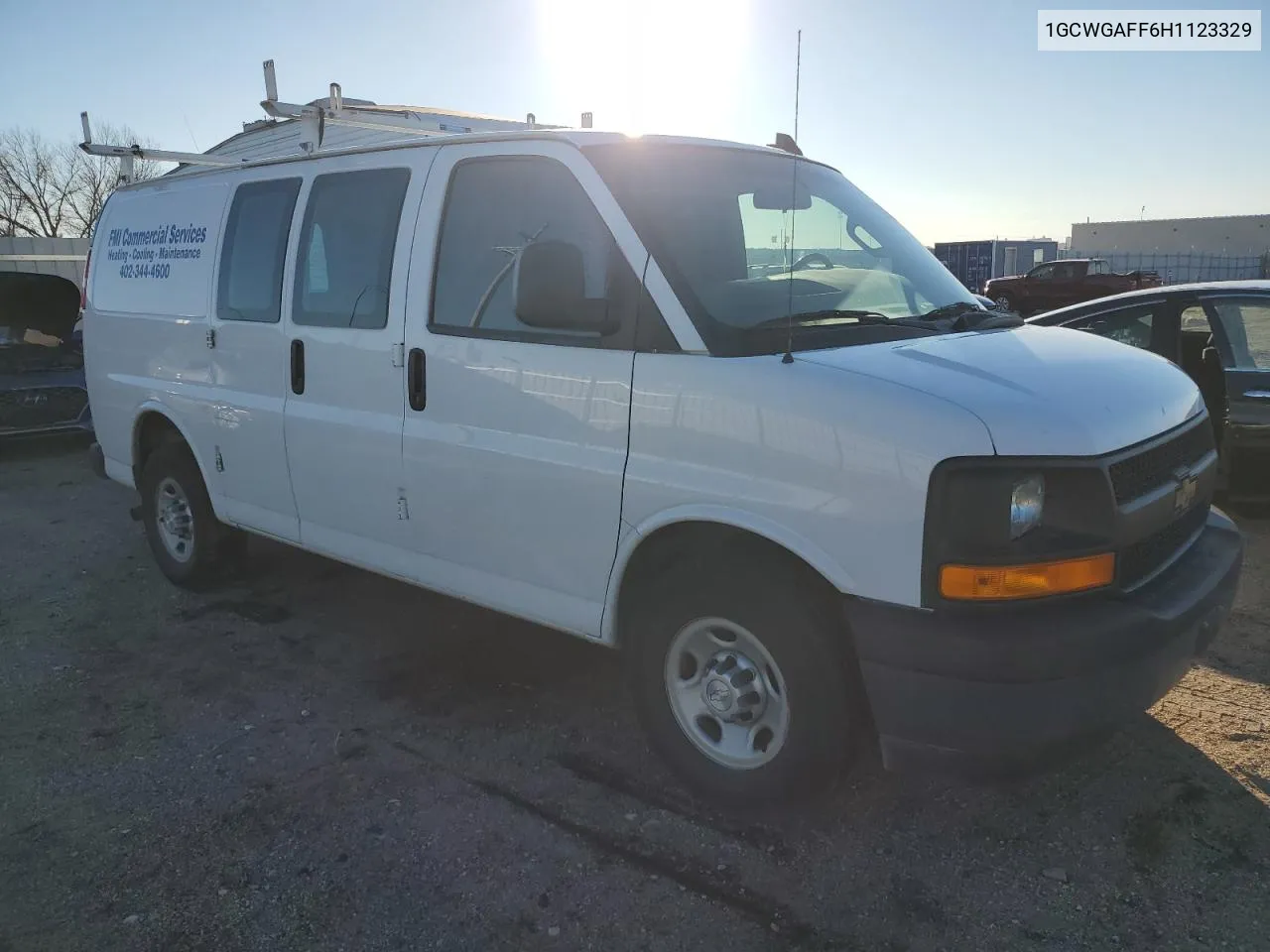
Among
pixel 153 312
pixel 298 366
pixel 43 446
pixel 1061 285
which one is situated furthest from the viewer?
pixel 1061 285

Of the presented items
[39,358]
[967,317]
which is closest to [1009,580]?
[967,317]

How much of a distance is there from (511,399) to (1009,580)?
1.78 m

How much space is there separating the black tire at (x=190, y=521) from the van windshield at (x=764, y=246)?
10.4 ft

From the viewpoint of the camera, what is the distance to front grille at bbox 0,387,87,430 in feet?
30.6

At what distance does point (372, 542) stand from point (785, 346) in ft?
6.83

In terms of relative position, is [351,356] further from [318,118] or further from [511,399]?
[318,118]

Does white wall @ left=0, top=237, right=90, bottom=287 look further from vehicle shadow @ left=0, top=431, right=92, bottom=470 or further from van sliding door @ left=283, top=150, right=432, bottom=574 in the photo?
van sliding door @ left=283, top=150, right=432, bottom=574

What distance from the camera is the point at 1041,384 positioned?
9.11ft

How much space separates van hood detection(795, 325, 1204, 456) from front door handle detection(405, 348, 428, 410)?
1.53 meters

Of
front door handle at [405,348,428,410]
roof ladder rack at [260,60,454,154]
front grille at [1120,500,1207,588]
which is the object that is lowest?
front grille at [1120,500,1207,588]

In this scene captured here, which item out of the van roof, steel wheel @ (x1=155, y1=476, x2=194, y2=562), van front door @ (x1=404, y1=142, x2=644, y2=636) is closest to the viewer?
van front door @ (x1=404, y1=142, x2=644, y2=636)

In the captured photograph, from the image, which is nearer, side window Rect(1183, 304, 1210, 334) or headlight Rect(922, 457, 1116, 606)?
headlight Rect(922, 457, 1116, 606)

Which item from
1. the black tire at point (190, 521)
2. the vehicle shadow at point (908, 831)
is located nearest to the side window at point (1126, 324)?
the vehicle shadow at point (908, 831)

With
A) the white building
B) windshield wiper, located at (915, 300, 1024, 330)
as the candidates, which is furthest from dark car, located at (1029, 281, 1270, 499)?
the white building
